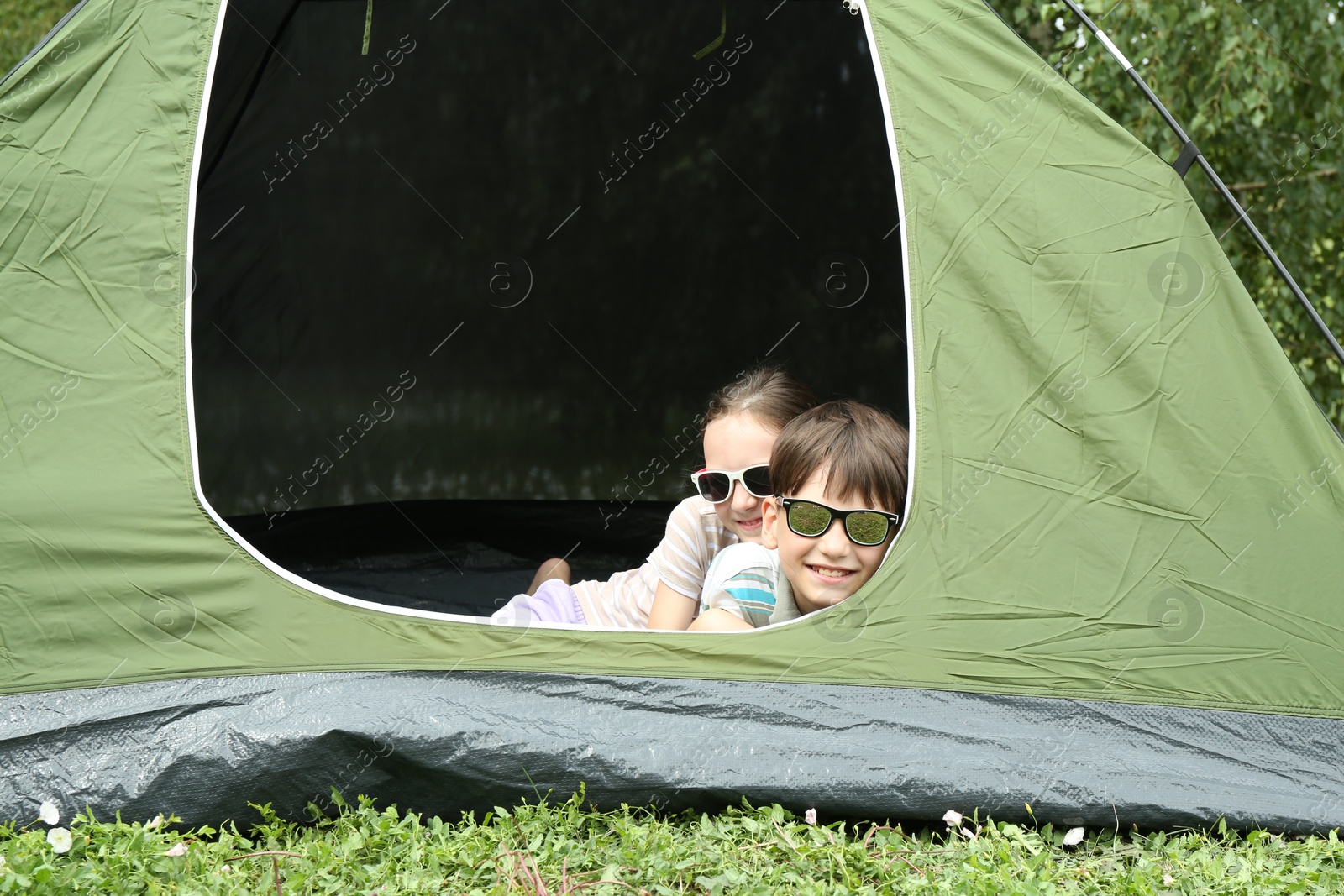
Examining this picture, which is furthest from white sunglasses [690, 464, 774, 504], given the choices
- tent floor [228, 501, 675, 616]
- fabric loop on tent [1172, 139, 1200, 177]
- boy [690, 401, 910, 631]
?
tent floor [228, 501, 675, 616]

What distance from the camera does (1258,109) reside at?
2.93 meters

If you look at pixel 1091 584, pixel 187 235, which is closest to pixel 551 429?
pixel 187 235

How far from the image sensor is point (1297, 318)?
3.21 metres

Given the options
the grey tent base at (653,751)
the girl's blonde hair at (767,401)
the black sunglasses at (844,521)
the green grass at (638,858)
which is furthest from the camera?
the girl's blonde hair at (767,401)

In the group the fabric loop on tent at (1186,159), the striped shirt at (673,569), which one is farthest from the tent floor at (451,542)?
the fabric loop on tent at (1186,159)

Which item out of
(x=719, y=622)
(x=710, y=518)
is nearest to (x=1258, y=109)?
(x=710, y=518)

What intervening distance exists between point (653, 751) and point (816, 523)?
384mm

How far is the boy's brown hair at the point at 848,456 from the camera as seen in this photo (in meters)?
1.63

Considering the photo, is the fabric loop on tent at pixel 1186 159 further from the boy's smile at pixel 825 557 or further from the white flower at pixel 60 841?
the white flower at pixel 60 841

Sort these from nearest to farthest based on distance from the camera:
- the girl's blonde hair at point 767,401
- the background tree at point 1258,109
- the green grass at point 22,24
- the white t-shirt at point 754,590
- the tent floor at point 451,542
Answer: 1. the white t-shirt at point 754,590
2. the girl's blonde hair at point 767,401
3. the tent floor at point 451,542
4. the background tree at point 1258,109
5. the green grass at point 22,24

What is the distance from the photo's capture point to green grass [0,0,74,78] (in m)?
5.90

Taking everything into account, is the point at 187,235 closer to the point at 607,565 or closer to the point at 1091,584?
the point at 1091,584

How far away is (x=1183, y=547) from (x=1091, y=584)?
0.13 meters

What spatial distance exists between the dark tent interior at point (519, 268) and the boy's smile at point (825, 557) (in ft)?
4.40
